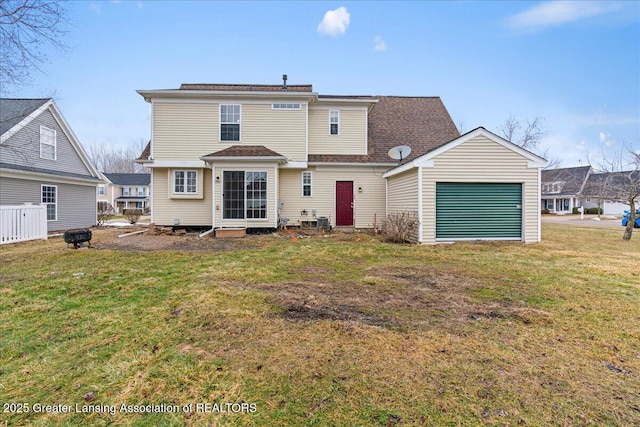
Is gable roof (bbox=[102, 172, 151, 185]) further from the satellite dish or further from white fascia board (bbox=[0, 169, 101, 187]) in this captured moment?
the satellite dish

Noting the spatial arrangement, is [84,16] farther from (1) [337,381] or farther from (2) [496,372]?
(2) [496,372]

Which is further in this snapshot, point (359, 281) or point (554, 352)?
point (359, 281)

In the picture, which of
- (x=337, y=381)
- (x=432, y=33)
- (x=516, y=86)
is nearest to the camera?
(x=337, y=381)

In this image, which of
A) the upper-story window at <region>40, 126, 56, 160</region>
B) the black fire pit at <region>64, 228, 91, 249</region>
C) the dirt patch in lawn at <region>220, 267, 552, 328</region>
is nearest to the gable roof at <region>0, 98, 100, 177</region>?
the upper-story window at <region>40, 126, 56, 160</region>

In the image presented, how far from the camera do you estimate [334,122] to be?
14.6m

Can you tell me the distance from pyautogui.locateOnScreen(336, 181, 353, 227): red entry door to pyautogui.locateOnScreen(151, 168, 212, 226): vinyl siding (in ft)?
19.5

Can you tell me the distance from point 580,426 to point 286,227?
478 inches

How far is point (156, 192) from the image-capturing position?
532 inches

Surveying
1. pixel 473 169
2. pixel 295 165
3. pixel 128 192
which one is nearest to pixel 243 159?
pixel 295 165

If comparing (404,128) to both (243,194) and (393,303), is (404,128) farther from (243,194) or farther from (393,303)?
(393,303)

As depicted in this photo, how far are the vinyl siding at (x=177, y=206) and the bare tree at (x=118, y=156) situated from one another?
58.6 m

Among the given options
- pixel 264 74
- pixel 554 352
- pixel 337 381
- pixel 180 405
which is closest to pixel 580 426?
pixel 554 352

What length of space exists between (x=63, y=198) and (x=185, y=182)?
8.15m

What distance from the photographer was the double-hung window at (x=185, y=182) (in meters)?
13.5
